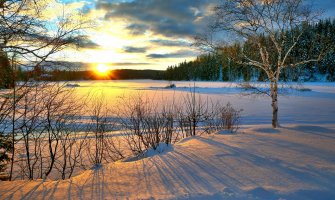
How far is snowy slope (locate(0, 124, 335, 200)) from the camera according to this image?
4.34m

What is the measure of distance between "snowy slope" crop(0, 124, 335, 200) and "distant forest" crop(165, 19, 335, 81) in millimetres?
4481

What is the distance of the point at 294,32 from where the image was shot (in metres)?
10.3

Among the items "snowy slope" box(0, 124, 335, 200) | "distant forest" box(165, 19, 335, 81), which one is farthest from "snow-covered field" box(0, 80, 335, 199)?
"distant forest" box(165, 19, 335, 81)

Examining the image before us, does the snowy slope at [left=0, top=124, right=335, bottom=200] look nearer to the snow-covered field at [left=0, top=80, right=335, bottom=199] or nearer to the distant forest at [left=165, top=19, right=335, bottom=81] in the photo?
the snow-covered field at [left=0, top=80, right=335, bottom=199]

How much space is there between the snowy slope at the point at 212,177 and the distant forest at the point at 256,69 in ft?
14.7

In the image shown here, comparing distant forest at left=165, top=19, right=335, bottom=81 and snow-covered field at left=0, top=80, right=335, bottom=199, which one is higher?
distant forest at left=165, top=19, right=335, bottom=81

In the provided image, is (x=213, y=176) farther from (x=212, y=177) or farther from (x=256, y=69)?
(x=256, y=69)

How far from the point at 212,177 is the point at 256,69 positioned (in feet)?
102

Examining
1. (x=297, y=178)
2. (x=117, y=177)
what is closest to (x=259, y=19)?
(x=297, y=178)

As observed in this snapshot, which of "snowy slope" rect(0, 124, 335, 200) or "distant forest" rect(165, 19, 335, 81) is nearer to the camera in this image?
"snowy slope" rect(0, 124, 335, 200)

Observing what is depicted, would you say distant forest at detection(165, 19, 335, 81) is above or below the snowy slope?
above

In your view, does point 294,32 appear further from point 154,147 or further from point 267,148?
point 154,147

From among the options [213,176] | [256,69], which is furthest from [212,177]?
[256,69]

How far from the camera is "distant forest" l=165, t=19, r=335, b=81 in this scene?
404 inches
